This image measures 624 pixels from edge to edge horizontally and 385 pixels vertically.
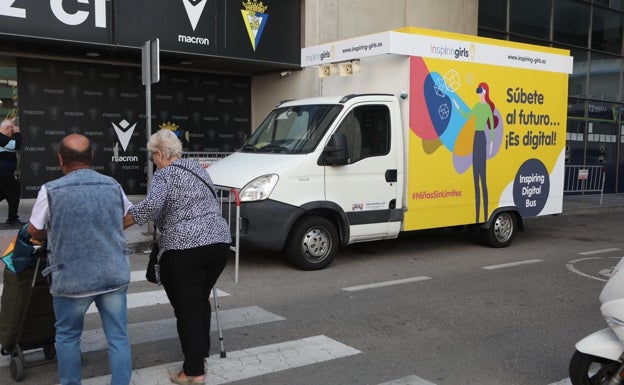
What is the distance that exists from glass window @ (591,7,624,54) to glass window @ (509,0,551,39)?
8.24 feet

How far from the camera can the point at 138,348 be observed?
16.2ft

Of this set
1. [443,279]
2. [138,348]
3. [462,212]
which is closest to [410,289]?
[443,279]

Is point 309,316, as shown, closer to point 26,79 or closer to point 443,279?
point 443,279

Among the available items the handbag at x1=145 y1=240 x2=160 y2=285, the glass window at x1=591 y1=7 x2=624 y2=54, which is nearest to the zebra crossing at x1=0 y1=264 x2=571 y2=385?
the handbag at x1=145 y1=240 x2=160 y2=285

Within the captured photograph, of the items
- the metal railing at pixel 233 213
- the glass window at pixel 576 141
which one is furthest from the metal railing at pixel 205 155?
the glass window at pixel 576 141

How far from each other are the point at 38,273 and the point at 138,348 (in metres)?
1.17

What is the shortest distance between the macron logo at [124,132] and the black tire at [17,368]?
994cm

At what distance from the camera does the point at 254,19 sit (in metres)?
13.1

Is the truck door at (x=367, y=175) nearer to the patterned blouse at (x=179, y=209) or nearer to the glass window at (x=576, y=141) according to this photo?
the patterned blouse at (x=179, y=209)

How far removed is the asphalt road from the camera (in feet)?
14.7

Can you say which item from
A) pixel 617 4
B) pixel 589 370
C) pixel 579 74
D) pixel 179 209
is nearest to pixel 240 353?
pixel 179 209

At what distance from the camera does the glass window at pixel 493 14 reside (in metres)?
17.7

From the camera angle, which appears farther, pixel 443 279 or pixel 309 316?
pixel 443 279

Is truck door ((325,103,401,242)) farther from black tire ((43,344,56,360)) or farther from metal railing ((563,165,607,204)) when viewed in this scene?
metal railing ((563,165,607,204))
